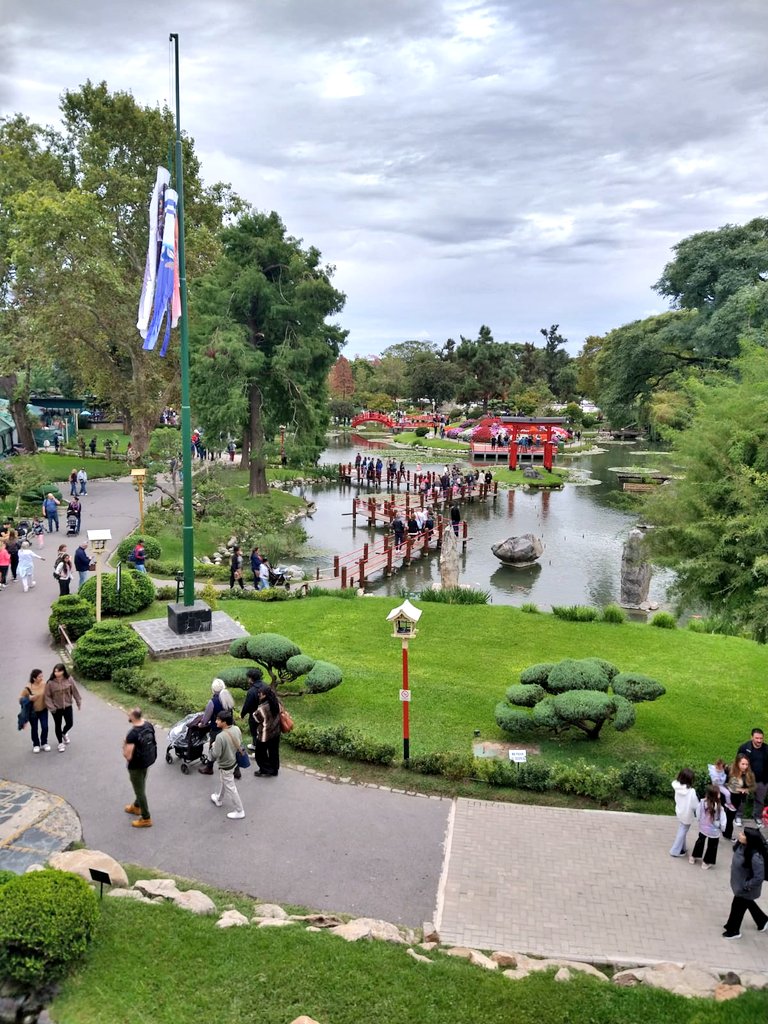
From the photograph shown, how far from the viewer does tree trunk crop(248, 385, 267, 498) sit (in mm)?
36906

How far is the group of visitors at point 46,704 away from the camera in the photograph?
Result: 11.1 meters

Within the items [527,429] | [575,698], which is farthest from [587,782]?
[527,429]

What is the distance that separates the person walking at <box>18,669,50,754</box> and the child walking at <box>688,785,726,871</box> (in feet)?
29.1

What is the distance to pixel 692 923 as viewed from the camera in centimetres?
783

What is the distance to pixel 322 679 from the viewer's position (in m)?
12.3

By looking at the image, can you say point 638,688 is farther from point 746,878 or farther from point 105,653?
point 105,653

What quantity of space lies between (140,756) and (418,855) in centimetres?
349

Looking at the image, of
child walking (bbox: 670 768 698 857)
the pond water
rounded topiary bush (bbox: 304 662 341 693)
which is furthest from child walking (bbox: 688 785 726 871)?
the pond water

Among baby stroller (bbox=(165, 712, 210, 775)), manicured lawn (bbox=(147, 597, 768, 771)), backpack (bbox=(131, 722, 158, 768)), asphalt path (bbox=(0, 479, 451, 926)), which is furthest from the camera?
manicured lawn (bbox=(147, 597, 768, 771))

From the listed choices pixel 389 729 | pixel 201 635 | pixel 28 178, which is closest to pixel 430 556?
pixel 201 635

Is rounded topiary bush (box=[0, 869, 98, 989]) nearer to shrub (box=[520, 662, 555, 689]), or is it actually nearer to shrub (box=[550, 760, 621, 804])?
shrub (box=[550, 760, 621, 804])

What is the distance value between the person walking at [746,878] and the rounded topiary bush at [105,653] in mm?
10536

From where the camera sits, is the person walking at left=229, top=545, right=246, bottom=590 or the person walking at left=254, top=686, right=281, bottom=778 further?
the person walking at left=229, top=545, right=246, bottom=590

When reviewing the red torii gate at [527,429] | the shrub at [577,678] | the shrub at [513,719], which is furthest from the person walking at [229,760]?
the red torii gate at [527,429]
